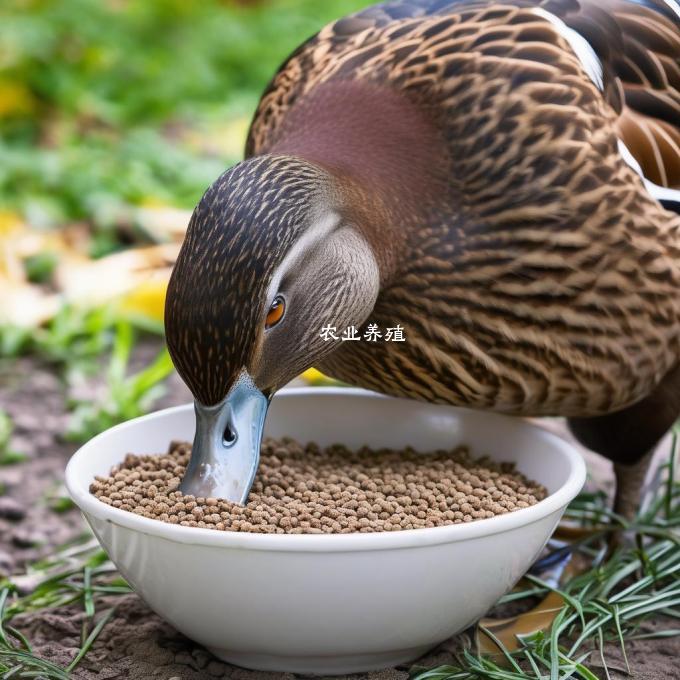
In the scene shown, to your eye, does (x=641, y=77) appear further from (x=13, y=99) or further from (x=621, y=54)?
(x=13, y=99)

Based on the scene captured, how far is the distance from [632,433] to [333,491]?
81 centimetres

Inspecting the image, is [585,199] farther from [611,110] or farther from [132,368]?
[132,368]

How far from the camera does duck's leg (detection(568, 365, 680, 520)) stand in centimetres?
260

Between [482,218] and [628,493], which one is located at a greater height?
[482,218]

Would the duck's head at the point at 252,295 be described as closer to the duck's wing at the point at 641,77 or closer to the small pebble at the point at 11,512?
the duck's wing at the point at 641,77

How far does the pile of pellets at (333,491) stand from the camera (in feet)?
6.67

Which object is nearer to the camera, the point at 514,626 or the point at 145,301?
the point at 514,626

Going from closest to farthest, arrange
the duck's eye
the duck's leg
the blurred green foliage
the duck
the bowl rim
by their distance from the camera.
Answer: the bowl rim → the duck's eye → the duck → the duck's leg → the blurred green foliage

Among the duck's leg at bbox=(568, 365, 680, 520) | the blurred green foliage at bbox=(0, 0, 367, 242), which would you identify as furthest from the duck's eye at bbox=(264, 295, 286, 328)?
the blurred green foliage at bbox=(0, 0, 367, 242)

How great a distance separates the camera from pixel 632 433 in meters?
2.66

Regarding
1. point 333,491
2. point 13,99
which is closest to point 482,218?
point 333,491

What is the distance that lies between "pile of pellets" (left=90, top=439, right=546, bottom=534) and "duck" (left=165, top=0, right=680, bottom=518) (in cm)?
8

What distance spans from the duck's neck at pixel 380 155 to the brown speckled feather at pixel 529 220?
0.05ft

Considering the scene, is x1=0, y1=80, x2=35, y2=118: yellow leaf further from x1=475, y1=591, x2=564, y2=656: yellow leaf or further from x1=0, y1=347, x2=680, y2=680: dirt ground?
x1=475, y1=591, x2=564, y2=656: yellow leaf
